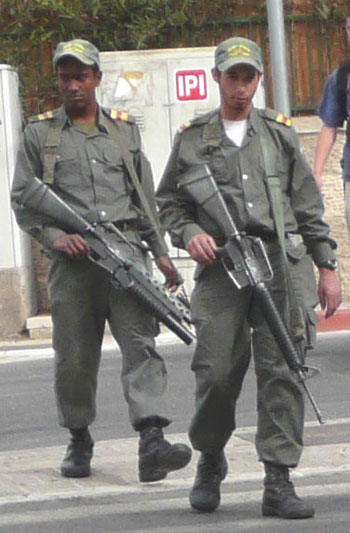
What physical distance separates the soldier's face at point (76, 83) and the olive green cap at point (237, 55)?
0.86 meters

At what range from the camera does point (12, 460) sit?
24.4 ft

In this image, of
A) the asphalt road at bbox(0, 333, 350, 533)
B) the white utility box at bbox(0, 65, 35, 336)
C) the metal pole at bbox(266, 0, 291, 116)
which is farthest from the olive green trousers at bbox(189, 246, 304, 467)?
the white utility box at bbox(0, 65, 35, 336)

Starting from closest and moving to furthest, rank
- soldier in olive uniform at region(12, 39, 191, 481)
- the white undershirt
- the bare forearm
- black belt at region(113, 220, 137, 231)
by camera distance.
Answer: the white undershirt
soldier in olive uniform at region(12, 39, 191, 481)
black belt at region(113, 220, 137, 231)
the bare forearm

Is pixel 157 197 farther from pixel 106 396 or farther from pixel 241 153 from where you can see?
pixel 106 396

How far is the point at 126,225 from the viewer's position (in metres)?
7.01

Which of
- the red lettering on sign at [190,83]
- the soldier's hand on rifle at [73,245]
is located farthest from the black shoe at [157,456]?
the red lettering on sign at [190,83]

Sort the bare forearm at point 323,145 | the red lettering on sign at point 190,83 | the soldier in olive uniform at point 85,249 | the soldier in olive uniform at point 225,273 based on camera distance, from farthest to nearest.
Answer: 1. the red lettering on sign at point 190,83
2. the bare forearm at point 323,145
3. the soldier in olive uniform at point 85,249
4. the soldier in olive uniform at point 225,273

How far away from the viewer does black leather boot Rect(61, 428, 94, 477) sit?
7.04 metres

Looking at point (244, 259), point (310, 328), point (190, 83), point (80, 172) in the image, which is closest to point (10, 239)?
point (190, 83)

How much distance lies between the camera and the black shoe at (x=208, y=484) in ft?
20.5

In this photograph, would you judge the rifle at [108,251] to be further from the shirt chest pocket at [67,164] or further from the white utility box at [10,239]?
the white utility box at [10,239]

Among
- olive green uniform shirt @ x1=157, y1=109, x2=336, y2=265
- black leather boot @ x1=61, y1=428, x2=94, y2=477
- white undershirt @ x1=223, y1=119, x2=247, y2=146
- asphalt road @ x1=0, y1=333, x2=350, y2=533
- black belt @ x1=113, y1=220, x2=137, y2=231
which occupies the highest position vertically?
white undershirt @ x1=223, y1=119, x2=247, y2=146

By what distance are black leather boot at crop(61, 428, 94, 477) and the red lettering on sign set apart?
6.45 metres

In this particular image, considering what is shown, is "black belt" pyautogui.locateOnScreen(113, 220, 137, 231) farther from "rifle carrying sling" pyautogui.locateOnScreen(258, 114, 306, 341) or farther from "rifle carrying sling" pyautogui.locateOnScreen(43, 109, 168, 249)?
"rifle carrying sling" pyautogui.locateOnScreen(258, 114, 306, 341)
